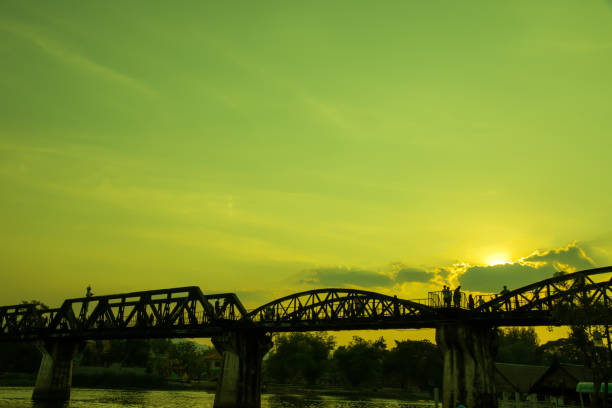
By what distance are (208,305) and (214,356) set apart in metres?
124

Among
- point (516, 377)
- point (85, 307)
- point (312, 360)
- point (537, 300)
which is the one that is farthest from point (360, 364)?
point (537, 300)

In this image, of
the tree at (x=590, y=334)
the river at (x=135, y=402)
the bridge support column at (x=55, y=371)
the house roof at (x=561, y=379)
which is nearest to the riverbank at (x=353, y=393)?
the river at (x=135, y=402)

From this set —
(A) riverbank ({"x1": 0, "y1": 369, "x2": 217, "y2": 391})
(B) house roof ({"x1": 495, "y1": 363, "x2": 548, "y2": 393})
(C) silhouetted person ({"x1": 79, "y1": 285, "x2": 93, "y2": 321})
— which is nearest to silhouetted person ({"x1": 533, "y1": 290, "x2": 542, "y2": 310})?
(B) house roof ({"x1": 495, "y1": 363, "x2": 548, "y2": 393})

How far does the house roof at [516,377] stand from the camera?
267ft

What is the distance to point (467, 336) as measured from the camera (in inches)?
1941

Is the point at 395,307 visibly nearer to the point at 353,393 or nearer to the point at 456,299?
the point at 456,299

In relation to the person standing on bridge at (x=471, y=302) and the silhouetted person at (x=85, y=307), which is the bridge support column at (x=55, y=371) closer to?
the silhouetted person at (x=85, y=307)

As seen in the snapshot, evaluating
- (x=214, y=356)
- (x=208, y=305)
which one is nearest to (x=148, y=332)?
(x=208, y=305)

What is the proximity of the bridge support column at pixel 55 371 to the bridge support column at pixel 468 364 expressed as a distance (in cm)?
5694

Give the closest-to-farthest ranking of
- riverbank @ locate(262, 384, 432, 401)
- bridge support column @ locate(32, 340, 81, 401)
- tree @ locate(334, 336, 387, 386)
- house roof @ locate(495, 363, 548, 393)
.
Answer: bridge support column @ locate(32, 340, 81, 401), house roof @ locate(495, 363, 548, 393), riverbank @ locate(262, 384, 432, 401), tree @ locate(334, 336, 387, 386)

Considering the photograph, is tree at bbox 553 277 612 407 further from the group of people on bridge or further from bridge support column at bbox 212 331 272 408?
bridge support column at bbox 212 331 272 408

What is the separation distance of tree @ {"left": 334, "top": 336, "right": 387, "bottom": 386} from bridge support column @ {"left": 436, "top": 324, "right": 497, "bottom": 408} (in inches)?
4276

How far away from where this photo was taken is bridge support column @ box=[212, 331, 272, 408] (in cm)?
5923

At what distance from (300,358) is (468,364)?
114857 mm
